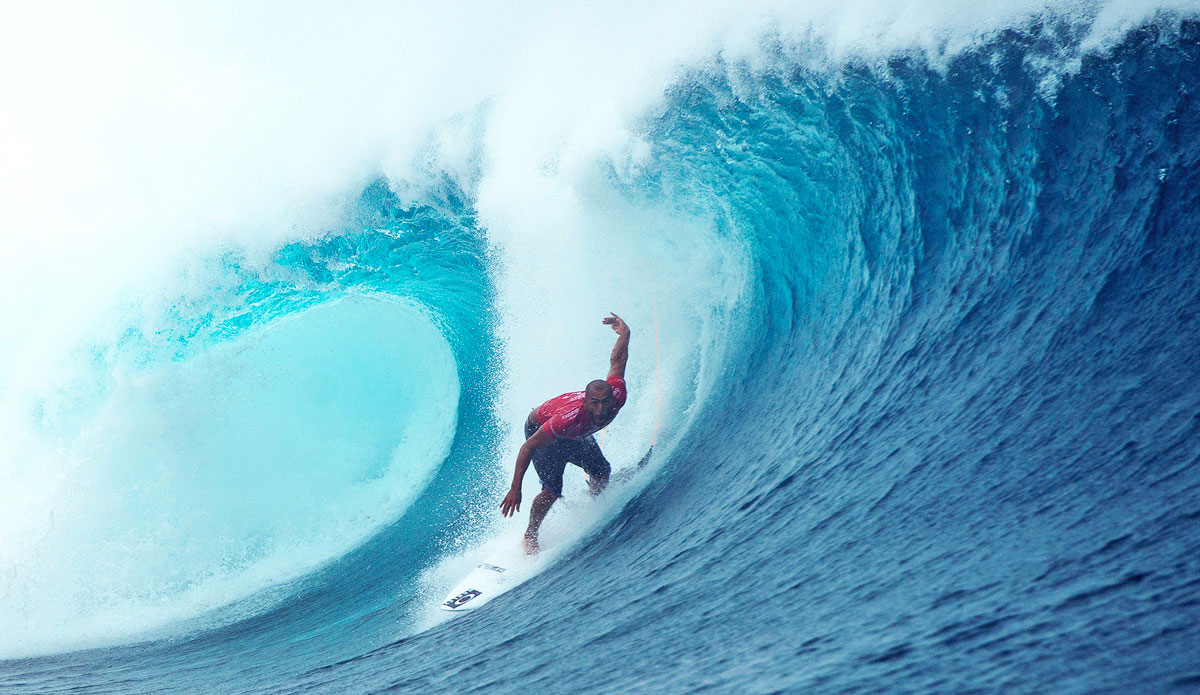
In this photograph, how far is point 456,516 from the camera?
17.0ft

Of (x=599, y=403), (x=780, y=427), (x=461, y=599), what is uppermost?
(x=599, y=403)

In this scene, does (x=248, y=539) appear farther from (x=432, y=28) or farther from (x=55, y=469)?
(x=432, y=28)

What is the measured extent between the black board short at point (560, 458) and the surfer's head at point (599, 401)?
33 centimetres

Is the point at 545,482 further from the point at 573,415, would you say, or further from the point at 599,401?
the point at 599,401

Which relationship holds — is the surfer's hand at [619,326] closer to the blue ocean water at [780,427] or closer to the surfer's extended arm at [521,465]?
the surfer's extended arm at [521,465]

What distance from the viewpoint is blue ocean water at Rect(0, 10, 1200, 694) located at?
6.95 ft

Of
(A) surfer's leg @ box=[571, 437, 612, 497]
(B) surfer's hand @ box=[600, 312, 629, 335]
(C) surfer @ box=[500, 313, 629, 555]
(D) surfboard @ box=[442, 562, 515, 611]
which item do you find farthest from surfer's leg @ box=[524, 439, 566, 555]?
(B) surfer's hand @ box=[600, 312, 629, 335]

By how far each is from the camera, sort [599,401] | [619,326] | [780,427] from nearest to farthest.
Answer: [599,401] < [780,427] < [619,326]

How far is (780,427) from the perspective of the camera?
13.1 feet

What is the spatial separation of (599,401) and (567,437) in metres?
0.40

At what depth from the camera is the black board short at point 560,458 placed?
13.3 ft

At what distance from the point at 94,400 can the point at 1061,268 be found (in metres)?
6.82

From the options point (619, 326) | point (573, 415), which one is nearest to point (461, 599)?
point (573, 415)

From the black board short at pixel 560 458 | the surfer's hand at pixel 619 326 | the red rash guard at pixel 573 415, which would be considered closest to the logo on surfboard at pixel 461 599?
the black board short at pixel 560 458
